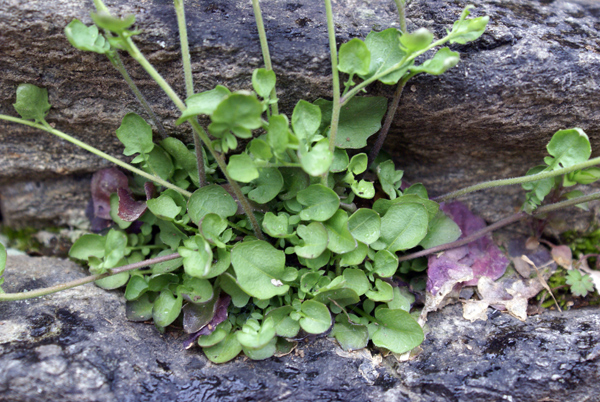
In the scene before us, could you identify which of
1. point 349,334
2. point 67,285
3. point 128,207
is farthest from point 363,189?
point 67,285

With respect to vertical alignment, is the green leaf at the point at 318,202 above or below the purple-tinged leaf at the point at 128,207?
above

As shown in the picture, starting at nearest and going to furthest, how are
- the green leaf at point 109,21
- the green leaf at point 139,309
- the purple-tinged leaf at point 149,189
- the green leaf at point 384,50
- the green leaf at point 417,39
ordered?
the green leaf at point 109,21, the green leaf at point 417,39, the green leaf at point 384,50, the green leaf at point 139,309, the purple-tinged leaf at point 149,189

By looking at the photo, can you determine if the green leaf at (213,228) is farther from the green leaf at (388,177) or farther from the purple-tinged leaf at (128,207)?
the green leaf at (388,177)

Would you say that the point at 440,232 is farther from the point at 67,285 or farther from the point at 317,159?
the point at 67,285

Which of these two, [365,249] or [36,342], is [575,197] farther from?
[36,342]

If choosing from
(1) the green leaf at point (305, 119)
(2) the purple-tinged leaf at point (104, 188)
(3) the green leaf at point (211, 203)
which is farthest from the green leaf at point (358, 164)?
(2) the purple-tinged leaf at point (104, 188)

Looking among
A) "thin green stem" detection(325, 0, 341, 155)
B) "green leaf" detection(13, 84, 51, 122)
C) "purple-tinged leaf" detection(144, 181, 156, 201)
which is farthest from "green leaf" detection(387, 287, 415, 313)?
"green leaf" detection(13, 84, 51, 122)
